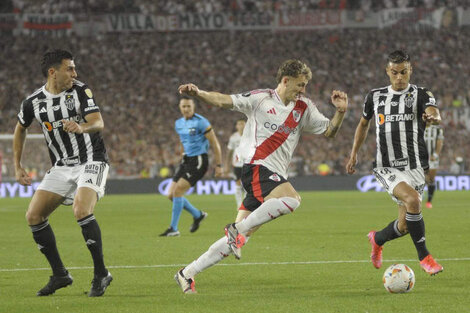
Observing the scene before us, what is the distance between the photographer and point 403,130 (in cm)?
855

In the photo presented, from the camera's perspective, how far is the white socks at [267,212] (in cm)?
708

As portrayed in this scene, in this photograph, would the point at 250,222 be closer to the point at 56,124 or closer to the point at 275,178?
the point at 275,178

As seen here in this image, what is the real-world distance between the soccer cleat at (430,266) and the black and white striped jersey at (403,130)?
1.01m

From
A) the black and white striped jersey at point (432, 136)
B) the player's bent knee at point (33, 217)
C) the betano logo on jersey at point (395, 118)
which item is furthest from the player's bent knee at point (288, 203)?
the black and white striped jersey at point (432, 136)

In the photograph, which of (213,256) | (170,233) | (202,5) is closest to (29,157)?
(170,233)

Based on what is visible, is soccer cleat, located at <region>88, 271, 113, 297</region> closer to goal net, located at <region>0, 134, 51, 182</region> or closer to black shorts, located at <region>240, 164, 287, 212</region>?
black shorts, located at <region>240, 164, 287, 212</region>

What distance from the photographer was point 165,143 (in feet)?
110

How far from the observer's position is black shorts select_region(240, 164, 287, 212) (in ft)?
24.2

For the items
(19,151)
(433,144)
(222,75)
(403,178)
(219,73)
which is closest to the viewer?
(19,151)

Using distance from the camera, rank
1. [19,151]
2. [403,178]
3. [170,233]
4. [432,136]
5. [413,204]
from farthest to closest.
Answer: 1. [432,136]
2. [170,233]
3. [403,178]
4. [413,204]
5. [19,151]

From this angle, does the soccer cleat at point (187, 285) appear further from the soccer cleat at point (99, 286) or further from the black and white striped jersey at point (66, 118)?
the black and white striped jersey at point (66, 118)

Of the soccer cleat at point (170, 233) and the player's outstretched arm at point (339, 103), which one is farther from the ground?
the player's outstretched arm at point (339, 103)

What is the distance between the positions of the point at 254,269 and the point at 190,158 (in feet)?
17.6

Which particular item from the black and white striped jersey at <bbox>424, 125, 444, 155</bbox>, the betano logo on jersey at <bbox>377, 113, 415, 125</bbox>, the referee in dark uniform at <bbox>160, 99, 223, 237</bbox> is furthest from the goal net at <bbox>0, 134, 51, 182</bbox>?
the betano logo on jersey at <bbox>377, 113, 415, 125</bbox>
